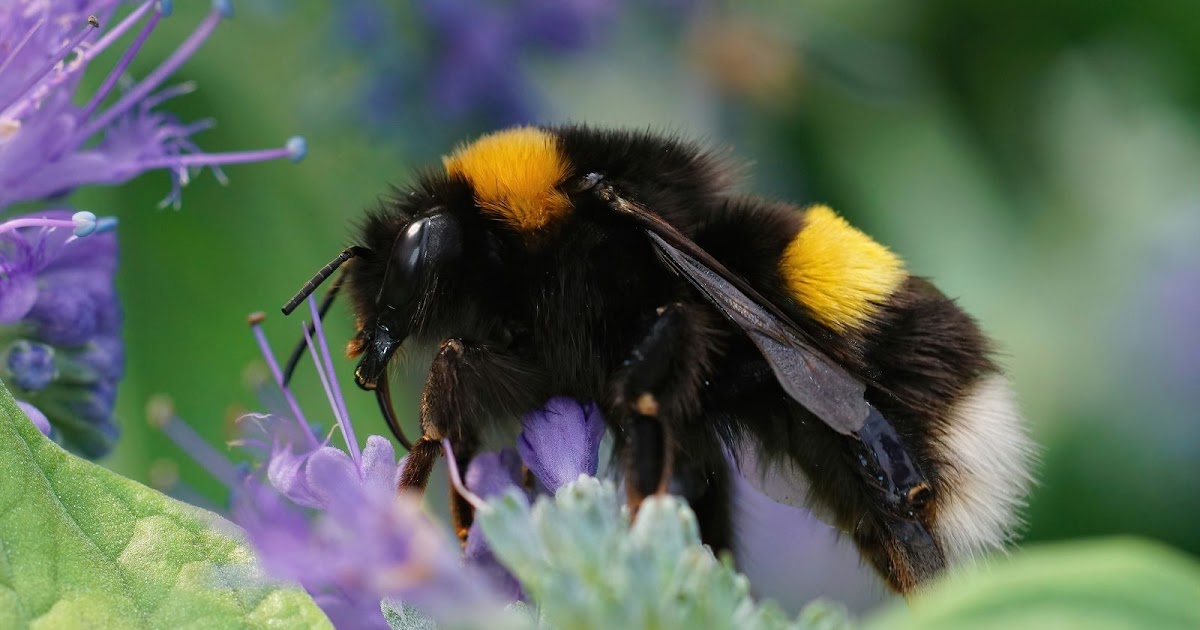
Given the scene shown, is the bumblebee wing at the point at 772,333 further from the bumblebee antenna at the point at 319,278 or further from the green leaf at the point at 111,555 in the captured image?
the green leaf at the point at 111,555

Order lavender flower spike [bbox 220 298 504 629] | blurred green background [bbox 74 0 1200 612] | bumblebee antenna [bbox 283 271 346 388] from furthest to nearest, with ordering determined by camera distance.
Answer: blurred green background [bbox 74 0 1200 612] → bumblebee antenna [bbox 283 271 346 388] → lavender flower spike [bbox 220 298 504 629]

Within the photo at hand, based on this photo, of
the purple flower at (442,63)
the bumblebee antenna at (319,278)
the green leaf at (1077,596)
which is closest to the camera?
the green leaf at (1077,596)

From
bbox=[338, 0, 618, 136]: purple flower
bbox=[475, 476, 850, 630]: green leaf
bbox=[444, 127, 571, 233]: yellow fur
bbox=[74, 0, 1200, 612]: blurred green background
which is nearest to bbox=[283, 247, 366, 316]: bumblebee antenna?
bbox=[444, 127, 571, 233]: yellow fur

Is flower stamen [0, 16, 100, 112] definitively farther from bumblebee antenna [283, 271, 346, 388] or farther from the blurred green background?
the blurred green background

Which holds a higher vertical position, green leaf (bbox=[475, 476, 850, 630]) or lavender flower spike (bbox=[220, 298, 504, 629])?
green leaf (bbox=[475, 476, 850, 630])

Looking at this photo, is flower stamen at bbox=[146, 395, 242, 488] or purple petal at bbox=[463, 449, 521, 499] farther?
flower stamen at bbox=[146, 395, 242, 488]

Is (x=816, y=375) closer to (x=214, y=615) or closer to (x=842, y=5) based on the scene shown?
(x=214, y=615)

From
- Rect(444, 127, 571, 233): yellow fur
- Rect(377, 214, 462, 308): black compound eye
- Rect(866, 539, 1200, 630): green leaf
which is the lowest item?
Rect(377, 214, 462, 308): black compound eye

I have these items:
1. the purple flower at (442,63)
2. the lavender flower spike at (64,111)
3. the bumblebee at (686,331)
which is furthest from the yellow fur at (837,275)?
the purple flower at (442,63)
